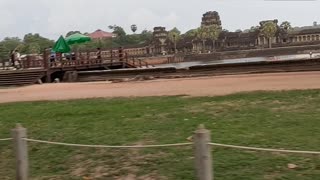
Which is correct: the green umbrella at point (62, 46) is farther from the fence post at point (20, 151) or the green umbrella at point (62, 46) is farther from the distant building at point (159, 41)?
the distant building at point (159, 41)

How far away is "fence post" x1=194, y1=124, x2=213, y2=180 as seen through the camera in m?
5.17

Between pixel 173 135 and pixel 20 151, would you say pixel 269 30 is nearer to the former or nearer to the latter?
pixel 173 135

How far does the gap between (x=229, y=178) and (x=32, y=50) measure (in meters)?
89.2

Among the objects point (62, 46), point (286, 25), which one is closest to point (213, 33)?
point (286, 25)

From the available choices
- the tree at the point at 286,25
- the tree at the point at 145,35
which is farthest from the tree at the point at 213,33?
the tree at the point at 145,35

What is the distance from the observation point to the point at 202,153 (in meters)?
5.25

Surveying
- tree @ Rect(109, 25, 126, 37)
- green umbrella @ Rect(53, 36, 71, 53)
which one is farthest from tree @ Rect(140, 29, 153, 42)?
green umbrella @ Rect(53, 36, 71, 53)

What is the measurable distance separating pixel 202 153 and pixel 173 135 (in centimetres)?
281

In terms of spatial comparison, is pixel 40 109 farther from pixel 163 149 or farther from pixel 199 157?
pixel 199 157

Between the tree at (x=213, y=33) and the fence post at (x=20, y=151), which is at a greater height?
the tree at (x=213, y=33)

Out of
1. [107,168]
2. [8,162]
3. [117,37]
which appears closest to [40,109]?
[8,162]

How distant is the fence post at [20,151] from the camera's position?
6469 mm

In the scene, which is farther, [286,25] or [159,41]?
[286,25]

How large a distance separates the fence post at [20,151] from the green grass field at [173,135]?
40cm
